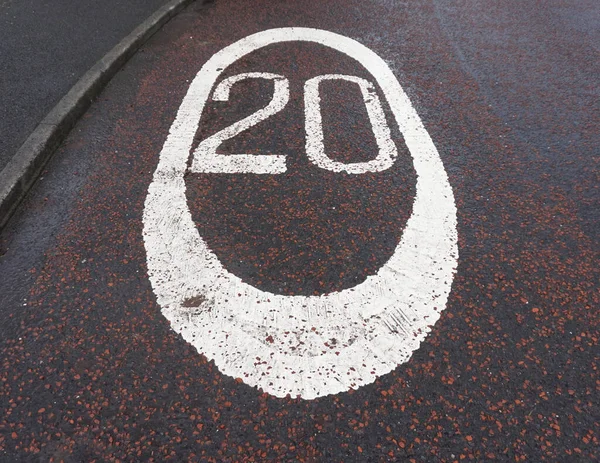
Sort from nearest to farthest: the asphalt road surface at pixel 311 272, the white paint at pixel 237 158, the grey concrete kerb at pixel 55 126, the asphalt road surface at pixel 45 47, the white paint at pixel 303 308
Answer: the asphalt road surface at pixel 311 272
the white paint at pixel 303 308
the grey concrete kerb at pixel 55 126
the white paint at pixel 237 158
the asphalt road surface at pixel 45 47

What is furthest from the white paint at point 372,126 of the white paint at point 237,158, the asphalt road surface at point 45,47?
the asphalt road surface at point 45,47

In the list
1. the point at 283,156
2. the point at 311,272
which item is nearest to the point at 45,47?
the point at 283,156

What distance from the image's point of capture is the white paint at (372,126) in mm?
3242

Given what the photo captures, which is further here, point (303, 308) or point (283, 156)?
point (283, 156)

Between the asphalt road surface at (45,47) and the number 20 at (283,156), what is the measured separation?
1.42 metres

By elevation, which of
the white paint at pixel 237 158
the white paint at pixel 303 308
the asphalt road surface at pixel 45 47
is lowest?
the white paint at pixel 303 308

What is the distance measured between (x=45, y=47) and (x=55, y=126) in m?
1.76

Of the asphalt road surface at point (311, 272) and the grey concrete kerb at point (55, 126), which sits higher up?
the grey concrete kerb at point (55, 126)

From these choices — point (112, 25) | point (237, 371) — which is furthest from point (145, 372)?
point (112, 25)

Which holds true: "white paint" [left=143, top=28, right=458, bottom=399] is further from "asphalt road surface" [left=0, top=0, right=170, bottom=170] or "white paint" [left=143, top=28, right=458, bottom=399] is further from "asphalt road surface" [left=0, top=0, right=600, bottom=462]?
"asphalt road surface" [left=0, top=0, right=170, bottom=170]

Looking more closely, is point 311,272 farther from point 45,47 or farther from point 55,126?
point 45,47

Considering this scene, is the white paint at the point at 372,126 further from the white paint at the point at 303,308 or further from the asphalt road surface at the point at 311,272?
the white paint at the point at 303,308

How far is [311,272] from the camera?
99.1 inches

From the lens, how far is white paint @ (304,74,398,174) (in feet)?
10.6
